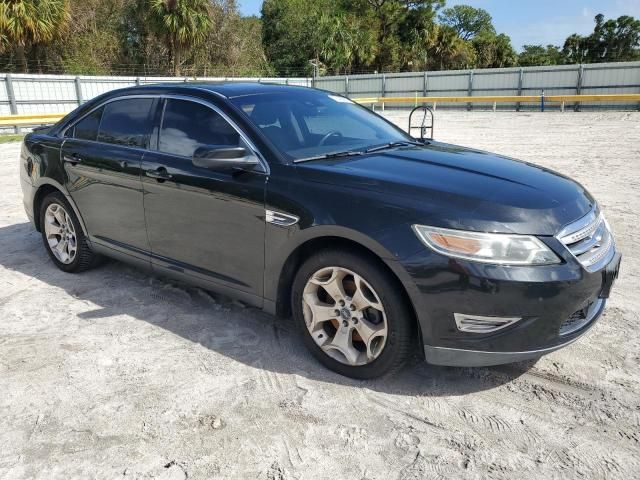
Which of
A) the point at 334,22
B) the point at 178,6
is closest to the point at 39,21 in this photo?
the point at 178,6

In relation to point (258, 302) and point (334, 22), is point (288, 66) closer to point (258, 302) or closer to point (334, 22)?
point (334, 22)

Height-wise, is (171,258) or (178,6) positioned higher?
(178,6)

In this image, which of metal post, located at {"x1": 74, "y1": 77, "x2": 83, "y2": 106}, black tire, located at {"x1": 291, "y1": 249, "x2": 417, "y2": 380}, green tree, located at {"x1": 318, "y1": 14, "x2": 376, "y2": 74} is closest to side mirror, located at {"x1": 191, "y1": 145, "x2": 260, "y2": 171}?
black tire, located at {"x1": 291, "y1": 249, "x2": 417, "y2": 380}

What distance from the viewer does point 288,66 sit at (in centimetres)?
4334

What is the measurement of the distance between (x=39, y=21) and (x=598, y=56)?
69.4m

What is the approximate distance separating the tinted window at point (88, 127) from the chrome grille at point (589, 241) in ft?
12.2

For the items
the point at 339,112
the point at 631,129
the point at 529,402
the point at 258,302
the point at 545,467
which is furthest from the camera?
the point at 631,129

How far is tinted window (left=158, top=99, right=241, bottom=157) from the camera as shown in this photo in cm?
360

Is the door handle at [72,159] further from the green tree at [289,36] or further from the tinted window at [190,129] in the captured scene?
the green tree at [289,36]

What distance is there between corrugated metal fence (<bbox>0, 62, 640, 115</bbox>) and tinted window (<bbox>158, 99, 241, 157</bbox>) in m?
11.4

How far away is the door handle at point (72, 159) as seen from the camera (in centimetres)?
460

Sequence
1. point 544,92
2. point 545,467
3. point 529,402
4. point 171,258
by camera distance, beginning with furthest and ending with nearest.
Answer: point 544,92
point 171,258
point 529,402
point 545,467

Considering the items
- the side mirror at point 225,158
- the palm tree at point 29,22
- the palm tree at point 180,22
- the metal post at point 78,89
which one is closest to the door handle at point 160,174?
the side mirror at point 225,158

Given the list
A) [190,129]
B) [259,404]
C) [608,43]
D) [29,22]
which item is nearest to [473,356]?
[259,404]
